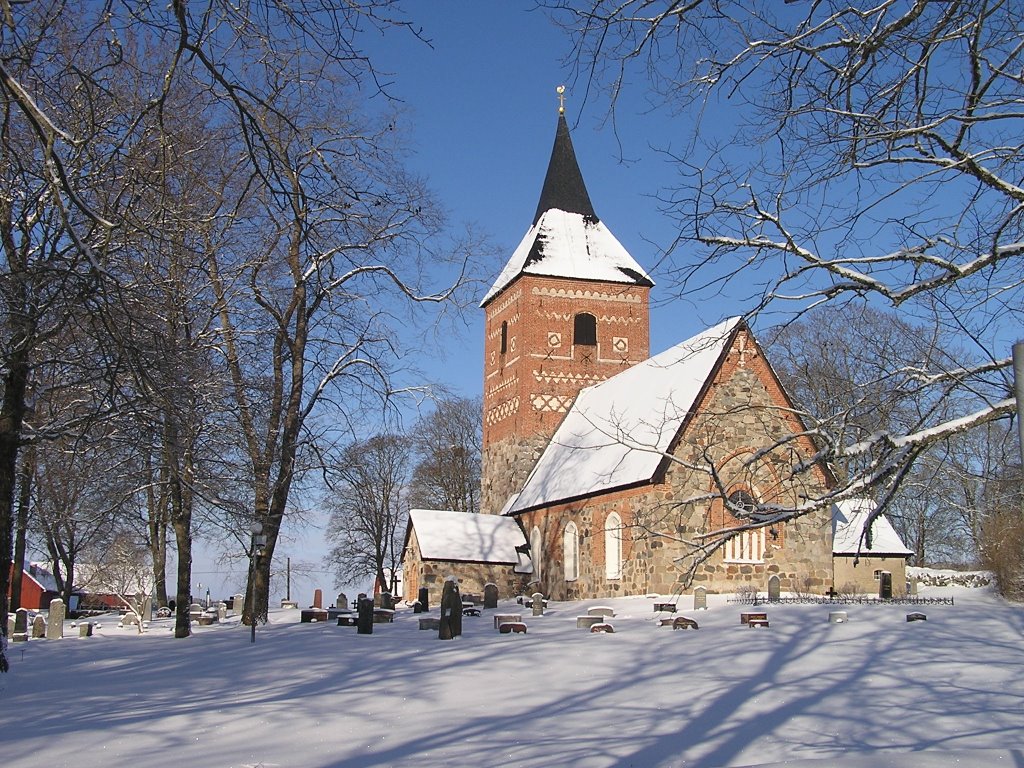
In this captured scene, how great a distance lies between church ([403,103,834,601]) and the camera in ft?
82.6

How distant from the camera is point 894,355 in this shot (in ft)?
27.2

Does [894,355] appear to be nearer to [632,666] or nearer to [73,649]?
[632,666]

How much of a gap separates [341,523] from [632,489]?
31.0 m

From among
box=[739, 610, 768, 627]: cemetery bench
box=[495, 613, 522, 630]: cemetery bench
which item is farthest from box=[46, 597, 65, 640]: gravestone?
box=[739, 610, 768, 627]: cemetery bench

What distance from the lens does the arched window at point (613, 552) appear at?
26.6m

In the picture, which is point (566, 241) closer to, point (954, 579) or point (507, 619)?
point (954, 579)

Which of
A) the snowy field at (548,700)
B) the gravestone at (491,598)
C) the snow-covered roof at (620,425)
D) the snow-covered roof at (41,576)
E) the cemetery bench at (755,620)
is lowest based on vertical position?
the snow-covered roof at (41,576)

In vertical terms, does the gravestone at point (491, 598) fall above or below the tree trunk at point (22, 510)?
below

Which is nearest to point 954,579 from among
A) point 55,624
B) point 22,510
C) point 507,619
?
point 507,619

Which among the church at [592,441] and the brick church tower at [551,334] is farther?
the brick church tower at [551,334]

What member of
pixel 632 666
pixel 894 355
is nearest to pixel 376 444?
pixel 632 666

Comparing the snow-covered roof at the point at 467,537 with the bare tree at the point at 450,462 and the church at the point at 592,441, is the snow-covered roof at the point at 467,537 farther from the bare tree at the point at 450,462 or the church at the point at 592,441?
the bare tree at the point at 450,462

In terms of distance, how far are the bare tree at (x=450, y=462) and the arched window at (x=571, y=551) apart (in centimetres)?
2384

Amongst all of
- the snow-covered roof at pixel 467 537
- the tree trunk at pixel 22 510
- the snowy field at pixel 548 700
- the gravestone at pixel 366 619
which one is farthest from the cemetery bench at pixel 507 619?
the snow-covered roof at pixel 467 537
